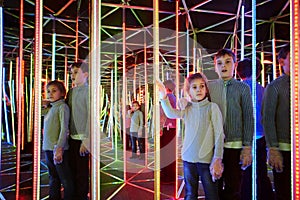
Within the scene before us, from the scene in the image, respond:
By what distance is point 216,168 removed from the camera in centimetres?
196

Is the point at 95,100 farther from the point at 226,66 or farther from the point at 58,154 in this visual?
the point at 226,66

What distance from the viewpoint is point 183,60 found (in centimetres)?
650

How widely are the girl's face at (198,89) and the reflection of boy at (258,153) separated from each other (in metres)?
0.47

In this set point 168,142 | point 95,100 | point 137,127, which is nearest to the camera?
point 95,100

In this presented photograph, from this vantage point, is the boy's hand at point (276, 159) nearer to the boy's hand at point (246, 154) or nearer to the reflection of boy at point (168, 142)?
the boy's hand at point (246, 154)

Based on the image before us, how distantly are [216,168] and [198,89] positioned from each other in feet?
1.74

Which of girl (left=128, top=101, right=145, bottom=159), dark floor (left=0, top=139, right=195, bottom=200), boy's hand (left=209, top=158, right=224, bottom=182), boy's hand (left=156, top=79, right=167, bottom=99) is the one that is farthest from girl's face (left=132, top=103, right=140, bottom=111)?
boy's hand (left=209, top=158, right=224, bottom=182)

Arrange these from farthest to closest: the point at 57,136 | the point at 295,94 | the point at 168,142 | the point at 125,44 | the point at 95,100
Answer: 1. the point at 125,44
2. the point at 168,142
3. the point at 57,136
4. the point at 95,100
5. the point at 295,94

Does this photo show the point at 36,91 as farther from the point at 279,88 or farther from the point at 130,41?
the point at 130,41

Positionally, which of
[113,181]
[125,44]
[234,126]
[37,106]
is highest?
[125,44]

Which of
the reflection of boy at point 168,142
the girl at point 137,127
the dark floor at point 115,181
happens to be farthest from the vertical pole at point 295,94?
the girl at point 137,127

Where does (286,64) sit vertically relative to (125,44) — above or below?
below

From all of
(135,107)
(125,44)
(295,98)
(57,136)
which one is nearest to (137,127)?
(135,107)

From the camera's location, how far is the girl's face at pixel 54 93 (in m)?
2.40
